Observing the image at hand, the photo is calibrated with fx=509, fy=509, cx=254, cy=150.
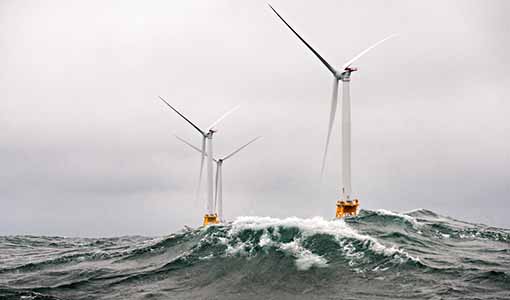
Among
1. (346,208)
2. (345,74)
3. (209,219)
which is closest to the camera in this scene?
(346,208)

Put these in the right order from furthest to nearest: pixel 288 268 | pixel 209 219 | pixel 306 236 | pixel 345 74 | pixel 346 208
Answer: pixel 209 219 < pixel 345 74 < pixel 346 208 < pixel 306 236 < pixel 288 268

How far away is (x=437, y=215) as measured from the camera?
7938 centimetres

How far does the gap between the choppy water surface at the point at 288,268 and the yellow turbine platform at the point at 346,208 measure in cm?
685

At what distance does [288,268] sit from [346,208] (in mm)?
24375

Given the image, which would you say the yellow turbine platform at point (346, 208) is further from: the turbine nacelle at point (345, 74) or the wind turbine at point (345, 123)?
the turbine nacelle at point (345, 74)

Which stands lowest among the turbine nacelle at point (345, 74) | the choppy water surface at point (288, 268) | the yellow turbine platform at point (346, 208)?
the choppy water surface at point (288, 268)

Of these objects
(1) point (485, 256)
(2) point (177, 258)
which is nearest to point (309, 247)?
(2) point (177, 258)

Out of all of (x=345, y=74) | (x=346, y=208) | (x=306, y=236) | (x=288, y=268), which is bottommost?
(x=288, y=268)

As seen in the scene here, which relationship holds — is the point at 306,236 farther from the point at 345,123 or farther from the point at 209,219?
the point at 209,219

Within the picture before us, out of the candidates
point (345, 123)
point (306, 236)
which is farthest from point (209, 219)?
point (306, 236)

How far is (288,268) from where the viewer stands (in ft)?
117

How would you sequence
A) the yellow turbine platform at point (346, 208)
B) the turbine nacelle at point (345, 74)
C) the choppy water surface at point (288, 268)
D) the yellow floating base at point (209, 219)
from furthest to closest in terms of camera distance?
the yellow floating base at point (209, 219) < the turbine nacelle at point (345, 74) < the yellow turbine platform at point (346, 208) < the choppy water surface at point (288, 268)

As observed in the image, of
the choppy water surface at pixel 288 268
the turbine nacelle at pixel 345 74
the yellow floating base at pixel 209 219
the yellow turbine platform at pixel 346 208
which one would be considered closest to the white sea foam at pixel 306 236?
the choppy water surface at pixel 288 268

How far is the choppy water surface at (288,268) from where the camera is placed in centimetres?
3127
